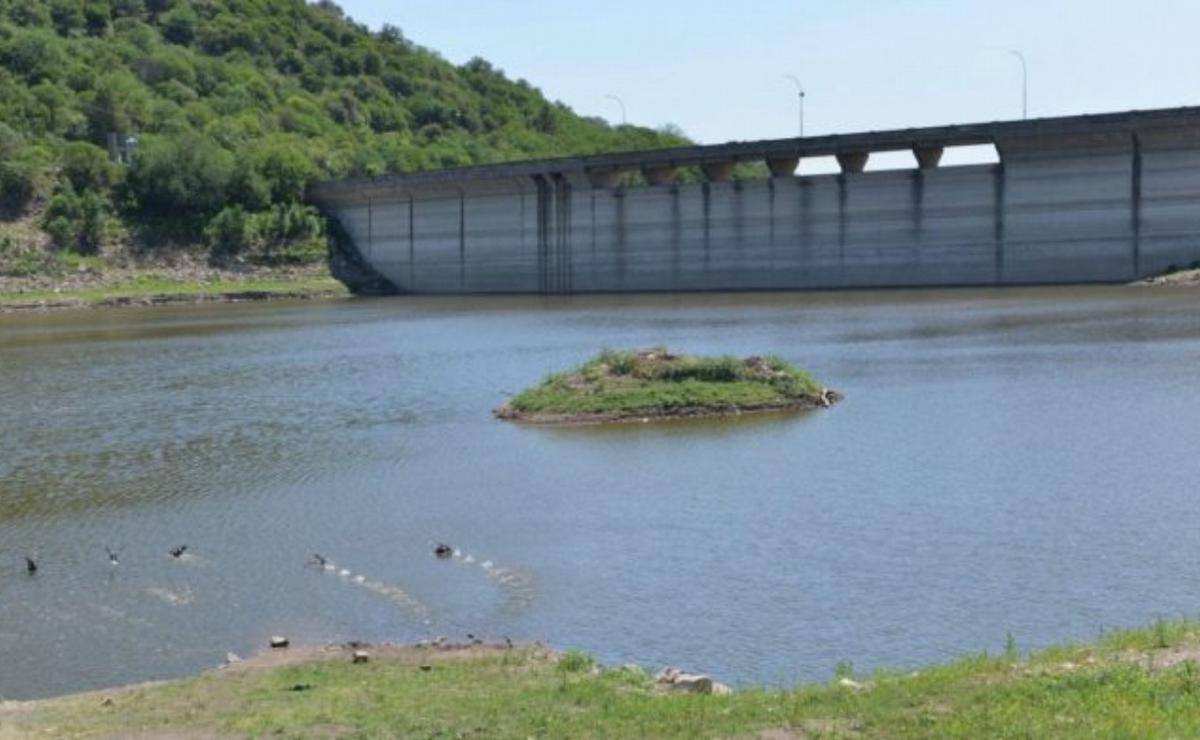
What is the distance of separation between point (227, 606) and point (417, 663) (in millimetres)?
5076

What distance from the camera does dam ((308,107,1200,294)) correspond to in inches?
3322

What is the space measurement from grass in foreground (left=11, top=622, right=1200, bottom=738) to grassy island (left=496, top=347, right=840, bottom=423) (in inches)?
848

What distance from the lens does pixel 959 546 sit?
22203 mm

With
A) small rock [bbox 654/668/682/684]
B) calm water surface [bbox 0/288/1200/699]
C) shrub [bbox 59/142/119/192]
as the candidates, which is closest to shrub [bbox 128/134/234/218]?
shrub [bbox 59/142/119/192]

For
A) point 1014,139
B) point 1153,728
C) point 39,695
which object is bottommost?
point 39,695

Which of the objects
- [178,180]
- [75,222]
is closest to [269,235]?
[178,180]

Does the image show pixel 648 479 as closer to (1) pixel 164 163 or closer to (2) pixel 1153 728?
(2) pixel 1153 728

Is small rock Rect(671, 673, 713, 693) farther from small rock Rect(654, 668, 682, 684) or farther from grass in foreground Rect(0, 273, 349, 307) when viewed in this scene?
grass in foreground Rect(0, 273, 349, 307)

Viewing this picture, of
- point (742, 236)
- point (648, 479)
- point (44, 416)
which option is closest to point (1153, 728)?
point (648, 479)

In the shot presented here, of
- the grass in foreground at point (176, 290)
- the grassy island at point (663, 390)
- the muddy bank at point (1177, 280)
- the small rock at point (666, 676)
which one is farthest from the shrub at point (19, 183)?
the small rock at point (666, 676)

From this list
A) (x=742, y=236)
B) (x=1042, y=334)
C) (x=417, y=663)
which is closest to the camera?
(x=417, y=663)

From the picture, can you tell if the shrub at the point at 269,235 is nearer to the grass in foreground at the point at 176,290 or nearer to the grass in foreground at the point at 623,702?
the grass in foreground at the point at 176,290

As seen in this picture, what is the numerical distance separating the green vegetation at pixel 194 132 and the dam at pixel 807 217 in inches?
359

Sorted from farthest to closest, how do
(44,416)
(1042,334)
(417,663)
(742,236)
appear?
(742,236) → (1042,334) → (44,416) → (417,663)
